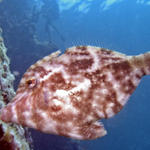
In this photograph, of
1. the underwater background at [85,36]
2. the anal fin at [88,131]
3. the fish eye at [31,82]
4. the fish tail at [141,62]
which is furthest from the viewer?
the underwater background at [85,36]

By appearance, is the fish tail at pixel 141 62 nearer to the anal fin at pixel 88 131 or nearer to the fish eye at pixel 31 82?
the anal fin at pixel 88 131

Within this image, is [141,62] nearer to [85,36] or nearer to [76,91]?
[76,91]

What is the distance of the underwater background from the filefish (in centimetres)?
37

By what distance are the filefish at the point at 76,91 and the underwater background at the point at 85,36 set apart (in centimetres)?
37

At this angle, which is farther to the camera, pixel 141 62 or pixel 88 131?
pixel 141 62

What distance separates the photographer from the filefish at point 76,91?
1.73 meters

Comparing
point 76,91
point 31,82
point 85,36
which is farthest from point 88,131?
point 85,36

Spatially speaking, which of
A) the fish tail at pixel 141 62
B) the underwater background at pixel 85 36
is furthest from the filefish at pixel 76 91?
the underwater background at pixel 85 36

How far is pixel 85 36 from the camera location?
4312 centimetres

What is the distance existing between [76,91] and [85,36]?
42.5 meters

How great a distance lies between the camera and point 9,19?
18453mm

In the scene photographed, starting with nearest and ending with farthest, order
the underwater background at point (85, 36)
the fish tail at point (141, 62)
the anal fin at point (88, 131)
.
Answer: the anal fin at point (88, 131) < the fish tail at point (141, 62) < the underwater background at point (85, 36)

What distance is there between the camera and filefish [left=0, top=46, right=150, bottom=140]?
1730 millimetres

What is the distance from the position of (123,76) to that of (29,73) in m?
1.10
